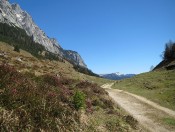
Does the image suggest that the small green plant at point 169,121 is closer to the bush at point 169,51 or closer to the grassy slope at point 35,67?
the grassy slope at point 35,67

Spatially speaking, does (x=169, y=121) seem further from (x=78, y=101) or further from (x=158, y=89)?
(x=158, y=89)

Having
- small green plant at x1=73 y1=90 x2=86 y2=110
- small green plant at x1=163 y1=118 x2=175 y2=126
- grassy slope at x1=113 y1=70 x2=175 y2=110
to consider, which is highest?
grassy slope at x1=113 y1=70 x2=175 y2=110

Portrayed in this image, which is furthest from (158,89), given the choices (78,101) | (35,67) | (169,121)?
(78,101)

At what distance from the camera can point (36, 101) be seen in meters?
12.1

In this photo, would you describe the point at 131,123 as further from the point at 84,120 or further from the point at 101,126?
the point at 84,120

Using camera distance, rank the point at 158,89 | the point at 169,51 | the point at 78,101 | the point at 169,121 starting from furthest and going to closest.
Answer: the point at 169,51, the point at 158,89, the point at 169,121, the point at 78,101

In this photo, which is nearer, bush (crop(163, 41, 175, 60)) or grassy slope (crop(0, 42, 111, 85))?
grassy slope (crop(0, 42, 111, 85))

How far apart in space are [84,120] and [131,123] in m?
4.48

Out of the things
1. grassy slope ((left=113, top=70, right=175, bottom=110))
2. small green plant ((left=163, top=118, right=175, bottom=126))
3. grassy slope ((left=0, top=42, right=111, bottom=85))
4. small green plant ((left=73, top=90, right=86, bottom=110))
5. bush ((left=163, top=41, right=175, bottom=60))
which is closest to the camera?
small green plant ((left=73, top=90, right=86, bottom=110))

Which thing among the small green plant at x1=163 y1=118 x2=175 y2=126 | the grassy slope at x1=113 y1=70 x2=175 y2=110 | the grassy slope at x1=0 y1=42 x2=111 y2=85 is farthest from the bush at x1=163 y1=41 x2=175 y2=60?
the small green plant at x1=163 y1=118 x2=175 y2=126

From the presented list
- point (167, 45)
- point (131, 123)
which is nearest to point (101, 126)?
point (131, 123)

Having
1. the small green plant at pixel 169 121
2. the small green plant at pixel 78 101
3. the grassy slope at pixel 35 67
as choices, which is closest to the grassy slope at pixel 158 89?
the small green plant at pixel 169 121

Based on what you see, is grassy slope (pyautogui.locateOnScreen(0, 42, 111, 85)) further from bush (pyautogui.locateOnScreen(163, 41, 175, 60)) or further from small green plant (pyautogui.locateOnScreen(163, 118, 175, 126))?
bush (pyautogui.locateOnScreen(163, 41, 175, 60))

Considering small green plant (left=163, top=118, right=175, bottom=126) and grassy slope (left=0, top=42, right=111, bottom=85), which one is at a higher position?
grassy slope (left=0, top=42, right=111, bottom=85)
